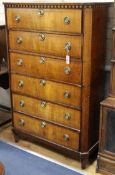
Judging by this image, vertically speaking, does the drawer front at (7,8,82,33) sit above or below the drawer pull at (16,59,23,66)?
above

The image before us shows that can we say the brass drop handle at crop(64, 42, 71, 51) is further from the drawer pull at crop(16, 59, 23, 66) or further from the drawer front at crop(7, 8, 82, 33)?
the drawer pull at crop(16, 59, 23, 66)

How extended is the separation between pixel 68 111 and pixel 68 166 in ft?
1.67

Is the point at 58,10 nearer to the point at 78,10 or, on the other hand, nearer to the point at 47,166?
the point at 78,10

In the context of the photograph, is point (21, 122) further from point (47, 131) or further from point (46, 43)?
point (46, 43)

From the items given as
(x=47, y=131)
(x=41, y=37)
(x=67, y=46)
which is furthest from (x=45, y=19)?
(x=47, y=131)

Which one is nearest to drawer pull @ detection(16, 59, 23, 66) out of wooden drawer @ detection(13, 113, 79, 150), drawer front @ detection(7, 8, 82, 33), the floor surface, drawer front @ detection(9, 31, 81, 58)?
drawer front @ detection(9, 31, 81, 58)

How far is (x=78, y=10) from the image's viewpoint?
1.86 m

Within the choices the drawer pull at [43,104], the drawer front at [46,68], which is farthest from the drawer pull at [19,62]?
the drawer pull at [43,104]

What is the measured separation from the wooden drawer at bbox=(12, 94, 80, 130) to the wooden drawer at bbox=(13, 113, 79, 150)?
6 cm

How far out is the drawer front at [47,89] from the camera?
2099mm

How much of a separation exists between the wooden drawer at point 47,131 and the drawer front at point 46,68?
17.5 inches

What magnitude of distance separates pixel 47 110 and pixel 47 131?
204mm

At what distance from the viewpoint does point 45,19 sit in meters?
2.06

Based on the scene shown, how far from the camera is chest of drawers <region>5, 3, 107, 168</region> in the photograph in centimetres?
194
